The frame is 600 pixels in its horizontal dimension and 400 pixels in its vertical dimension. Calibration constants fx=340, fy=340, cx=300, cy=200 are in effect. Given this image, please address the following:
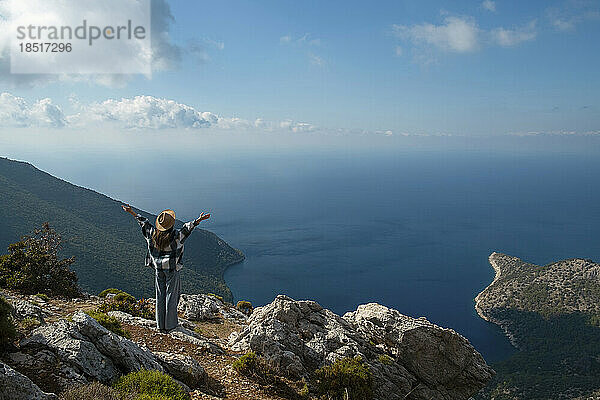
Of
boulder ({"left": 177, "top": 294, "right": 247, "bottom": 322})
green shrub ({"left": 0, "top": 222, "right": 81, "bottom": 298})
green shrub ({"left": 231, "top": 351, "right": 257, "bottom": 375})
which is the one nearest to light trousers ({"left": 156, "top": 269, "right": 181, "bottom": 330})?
green shrub ({"left": 231, "top": 351, "right": 257, "bottom": 375})

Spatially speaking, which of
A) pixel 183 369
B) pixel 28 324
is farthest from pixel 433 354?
pixel 28 324

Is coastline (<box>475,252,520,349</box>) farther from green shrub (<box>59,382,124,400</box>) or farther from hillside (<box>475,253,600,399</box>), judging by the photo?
green shrub (<box>59,382,124,400</box>)

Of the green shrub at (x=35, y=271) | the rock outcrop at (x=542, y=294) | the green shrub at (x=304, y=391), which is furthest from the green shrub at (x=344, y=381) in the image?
the rock outcrop at (x=542, y=294)

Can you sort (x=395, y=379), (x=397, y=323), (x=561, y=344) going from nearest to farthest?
(x=395, y=379), (x=397, y=323), (x=561, y=344)

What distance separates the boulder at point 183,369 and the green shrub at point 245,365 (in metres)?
1.34

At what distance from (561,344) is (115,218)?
111 metres

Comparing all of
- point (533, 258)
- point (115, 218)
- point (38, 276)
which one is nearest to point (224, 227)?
point (115, 218)

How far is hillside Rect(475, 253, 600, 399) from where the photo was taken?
59.9 meters

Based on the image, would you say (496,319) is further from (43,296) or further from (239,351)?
(43,296)

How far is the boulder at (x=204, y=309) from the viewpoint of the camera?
16641 millimetres

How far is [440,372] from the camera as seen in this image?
12828 millimetres

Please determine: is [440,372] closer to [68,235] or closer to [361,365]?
[361,365]

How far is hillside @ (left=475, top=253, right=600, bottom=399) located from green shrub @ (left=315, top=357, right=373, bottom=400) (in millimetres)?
61654

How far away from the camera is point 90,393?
4.93 m
